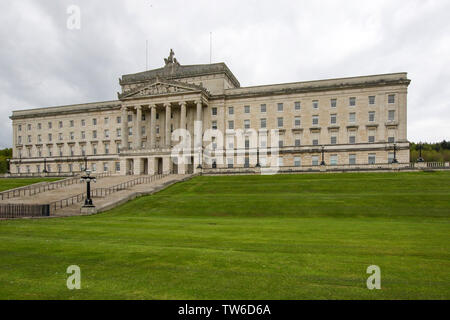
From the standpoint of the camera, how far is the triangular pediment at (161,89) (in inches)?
2554

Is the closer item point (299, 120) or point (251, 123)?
point (299, 120)

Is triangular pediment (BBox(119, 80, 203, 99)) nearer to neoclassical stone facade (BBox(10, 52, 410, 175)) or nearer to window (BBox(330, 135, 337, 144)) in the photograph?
neoclassical stone facade (BBox(10, 52, 410, 175))

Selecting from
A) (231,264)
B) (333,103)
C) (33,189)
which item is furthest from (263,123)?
(231,264)

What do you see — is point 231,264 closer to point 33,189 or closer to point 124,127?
point 33,189

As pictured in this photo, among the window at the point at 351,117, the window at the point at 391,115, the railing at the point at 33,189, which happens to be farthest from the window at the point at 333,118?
the railing at the point at 33,189

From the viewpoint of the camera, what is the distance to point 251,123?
221 ft

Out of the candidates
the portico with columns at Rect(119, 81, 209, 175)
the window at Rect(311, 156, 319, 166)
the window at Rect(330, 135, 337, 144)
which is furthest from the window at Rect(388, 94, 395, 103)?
the portico with columns at Rect(119, 81, 209, 175)

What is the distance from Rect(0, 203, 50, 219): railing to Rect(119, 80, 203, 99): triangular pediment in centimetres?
4449

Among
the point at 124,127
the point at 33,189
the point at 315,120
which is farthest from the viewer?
the point at 124,127

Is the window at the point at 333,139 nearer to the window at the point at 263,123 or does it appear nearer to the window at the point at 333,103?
the window at the point at 333,103

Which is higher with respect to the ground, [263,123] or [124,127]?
[263,123]

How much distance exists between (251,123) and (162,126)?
71.6ft

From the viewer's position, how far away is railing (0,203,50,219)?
969 inches

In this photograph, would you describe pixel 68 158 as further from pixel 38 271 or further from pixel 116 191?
pixel 38 271
